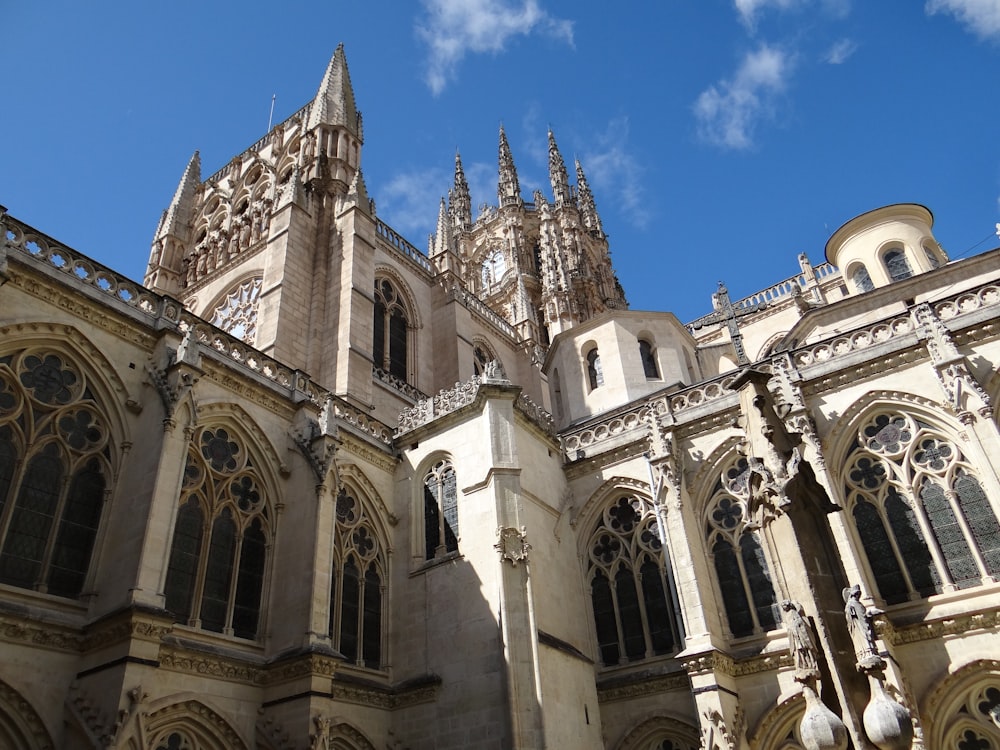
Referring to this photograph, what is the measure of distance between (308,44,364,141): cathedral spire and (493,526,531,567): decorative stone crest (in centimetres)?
1921

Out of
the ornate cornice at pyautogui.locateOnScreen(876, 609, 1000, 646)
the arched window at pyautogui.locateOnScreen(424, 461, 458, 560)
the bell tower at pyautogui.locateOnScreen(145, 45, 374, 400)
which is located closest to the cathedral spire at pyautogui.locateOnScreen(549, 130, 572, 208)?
the bell tower at pyautogui.locateOnScreen(145, 45, 374, 400)

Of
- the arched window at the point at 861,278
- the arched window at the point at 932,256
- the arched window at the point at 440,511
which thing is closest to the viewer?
the arched window at the point at 440,511

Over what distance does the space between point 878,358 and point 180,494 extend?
13842 mm

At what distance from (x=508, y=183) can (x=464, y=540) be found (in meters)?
42.6

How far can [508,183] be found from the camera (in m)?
53.8

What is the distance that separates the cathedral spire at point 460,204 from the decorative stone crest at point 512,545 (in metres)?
40.8

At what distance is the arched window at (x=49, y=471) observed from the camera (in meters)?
10.9

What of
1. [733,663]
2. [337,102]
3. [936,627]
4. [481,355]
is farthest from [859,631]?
→ [337,102]

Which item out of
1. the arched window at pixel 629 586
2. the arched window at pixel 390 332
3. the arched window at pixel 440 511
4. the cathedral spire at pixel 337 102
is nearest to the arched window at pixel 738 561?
the arched window at pixel 629 586

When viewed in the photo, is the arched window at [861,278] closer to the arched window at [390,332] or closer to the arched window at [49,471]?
the arched window at [390,332]

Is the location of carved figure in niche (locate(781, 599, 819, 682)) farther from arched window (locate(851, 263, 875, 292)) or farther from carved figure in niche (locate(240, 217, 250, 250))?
carved figure in niche (locate(240, 217, 250, 250))

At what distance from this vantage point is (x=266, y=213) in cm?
2695

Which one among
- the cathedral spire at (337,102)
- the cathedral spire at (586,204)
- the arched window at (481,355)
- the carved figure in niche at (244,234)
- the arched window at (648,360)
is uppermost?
the cathedral spire at (586,204)

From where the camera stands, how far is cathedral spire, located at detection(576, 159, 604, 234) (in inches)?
2010
